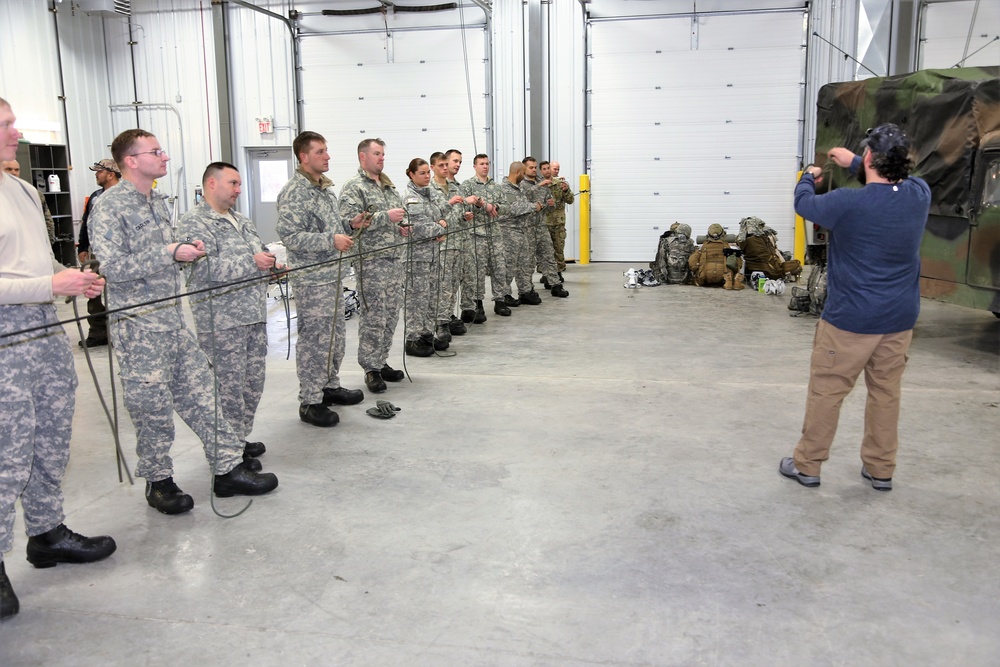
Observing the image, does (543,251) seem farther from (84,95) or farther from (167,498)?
(84,95)

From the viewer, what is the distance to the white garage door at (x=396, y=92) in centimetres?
1612

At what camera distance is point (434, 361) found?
7.85m

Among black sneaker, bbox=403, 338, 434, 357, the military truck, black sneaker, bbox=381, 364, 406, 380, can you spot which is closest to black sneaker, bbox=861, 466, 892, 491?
the military truck

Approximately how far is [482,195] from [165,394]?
631 cm

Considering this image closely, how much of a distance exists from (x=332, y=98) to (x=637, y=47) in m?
5.95

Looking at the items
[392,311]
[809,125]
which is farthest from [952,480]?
[809,125]

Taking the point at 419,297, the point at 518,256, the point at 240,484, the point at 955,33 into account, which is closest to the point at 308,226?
the point at 240,484

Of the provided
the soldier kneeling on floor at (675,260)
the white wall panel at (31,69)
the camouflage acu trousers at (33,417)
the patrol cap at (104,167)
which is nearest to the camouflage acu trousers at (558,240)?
the soldier kneeling on floor at (675,260)

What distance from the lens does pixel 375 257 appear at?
254 inches

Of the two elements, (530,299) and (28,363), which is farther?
(530,299)

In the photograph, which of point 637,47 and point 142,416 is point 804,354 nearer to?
point 142,416

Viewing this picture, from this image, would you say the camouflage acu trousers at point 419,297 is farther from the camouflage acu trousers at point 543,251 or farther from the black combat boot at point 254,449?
the camouflage acu trousers at point 543,251

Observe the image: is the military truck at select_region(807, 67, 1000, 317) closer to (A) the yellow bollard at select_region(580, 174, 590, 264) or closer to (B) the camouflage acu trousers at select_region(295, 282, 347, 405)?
(B) the camouflage acu trousers at select_region(295, 282, 347, 405)

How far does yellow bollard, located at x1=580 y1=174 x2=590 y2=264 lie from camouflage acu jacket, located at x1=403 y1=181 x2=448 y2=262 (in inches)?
325
